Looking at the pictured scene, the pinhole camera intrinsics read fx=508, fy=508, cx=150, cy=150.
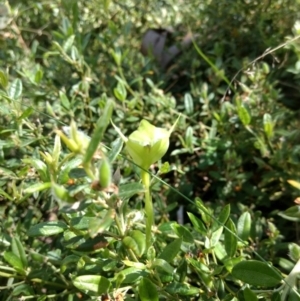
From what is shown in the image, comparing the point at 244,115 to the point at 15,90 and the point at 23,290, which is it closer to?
the point at 15,90

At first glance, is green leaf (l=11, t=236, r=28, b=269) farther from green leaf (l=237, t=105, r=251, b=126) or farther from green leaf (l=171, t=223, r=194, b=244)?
green leaf (l=237, t=105, r=251, b=126)

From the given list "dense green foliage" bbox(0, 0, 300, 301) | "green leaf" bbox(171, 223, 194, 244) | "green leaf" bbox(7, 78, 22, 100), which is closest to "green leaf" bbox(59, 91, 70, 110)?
"dense green foliage" bbox(0, 0, 300, 301)

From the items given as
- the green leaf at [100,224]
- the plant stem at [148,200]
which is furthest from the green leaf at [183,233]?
the green leaf at [100,224]

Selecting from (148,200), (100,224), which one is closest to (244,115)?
(148,200)

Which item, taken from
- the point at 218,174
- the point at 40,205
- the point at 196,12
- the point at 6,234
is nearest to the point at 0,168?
the point at 6,234

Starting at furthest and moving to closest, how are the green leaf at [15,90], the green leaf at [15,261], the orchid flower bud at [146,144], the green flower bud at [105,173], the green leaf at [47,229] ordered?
1. the green leaf at [15,90]
2. the green leaf at [15,261]
3. the green leaf at [47,229]
4. the orchid flower bud at [146,144]
5. the green flower bud at [105,173]

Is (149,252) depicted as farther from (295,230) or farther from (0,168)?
(295,230)

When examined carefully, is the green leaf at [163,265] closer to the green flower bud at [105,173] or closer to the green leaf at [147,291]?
the green leaf at [147,291]

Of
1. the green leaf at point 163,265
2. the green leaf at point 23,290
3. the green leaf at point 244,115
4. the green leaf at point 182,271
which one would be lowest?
the green leaf at point 23,290
